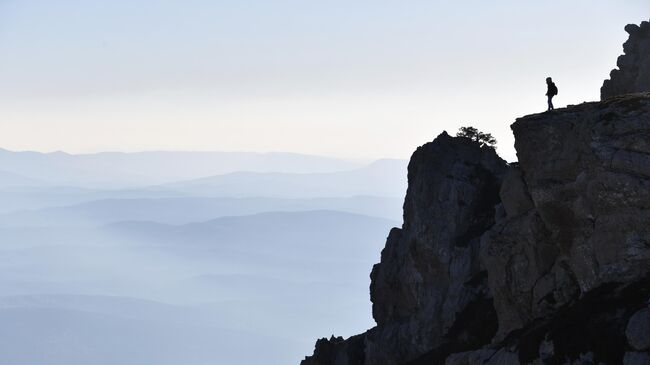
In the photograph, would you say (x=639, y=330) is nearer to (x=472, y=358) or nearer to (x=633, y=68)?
(x=472, y=358)

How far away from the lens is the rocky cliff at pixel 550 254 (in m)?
53.5

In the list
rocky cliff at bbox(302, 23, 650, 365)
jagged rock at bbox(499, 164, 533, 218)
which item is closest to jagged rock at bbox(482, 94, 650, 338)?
rocky cliff at bbox(302, 23, 650, 365)

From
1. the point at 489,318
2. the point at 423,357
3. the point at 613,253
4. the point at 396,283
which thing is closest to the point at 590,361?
the point at 613,253

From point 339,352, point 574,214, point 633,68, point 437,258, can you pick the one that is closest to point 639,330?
point 574,214

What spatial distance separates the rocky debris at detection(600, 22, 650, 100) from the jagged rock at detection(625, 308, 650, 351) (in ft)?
159

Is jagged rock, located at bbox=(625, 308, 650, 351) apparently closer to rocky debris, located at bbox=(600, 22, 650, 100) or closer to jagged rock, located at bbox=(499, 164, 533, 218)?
jagged rock, located at bbox=(499, 164, 533, 218)

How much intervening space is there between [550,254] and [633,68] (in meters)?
41.7

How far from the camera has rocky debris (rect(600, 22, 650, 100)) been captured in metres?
94.8

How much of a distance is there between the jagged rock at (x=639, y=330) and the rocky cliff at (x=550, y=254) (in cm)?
7

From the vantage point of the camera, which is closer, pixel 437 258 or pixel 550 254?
pixel 550 254

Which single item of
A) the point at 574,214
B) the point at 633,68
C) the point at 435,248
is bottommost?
the point at 574,214

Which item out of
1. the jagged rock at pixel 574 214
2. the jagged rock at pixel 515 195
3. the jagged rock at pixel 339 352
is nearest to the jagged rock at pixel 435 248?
the jagged rock at pixel 339 352

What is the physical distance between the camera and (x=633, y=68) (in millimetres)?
98375

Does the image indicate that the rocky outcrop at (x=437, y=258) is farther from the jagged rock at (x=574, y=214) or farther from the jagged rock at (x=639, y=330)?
the jagged rock at (x=639, y=330)
